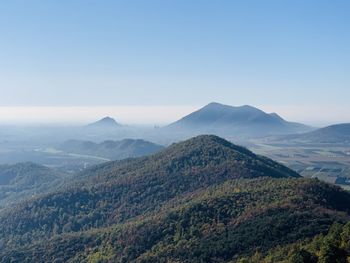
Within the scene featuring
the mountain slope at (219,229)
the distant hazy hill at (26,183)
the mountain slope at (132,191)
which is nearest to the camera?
the mountain slope at (219,229)

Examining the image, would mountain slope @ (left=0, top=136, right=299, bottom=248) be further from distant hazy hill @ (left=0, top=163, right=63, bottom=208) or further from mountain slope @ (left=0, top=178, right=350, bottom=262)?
distant hazy hill @ (left=0, top=163, right=63, bottom=208)

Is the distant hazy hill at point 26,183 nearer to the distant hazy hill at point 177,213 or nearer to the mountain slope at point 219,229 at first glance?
the distant hazy hill at point 177,213

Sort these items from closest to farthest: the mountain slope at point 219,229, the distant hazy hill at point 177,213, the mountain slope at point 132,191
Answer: the mountain slope at point 219,229 → the distant hazy hill at point 177,213 → the mountain slope at point 132,191

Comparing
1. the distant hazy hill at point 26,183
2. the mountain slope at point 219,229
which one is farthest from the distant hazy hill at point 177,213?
the distant hazy hill at point 26,183

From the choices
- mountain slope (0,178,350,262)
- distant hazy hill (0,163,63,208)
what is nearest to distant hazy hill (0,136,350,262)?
mountain slope (0,178,350,262)

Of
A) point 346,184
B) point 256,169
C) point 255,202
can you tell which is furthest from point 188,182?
point 346,184

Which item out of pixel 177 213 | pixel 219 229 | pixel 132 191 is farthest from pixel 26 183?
pixel 219 229

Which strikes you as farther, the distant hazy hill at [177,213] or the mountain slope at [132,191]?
the mountain slope at [132,191]
